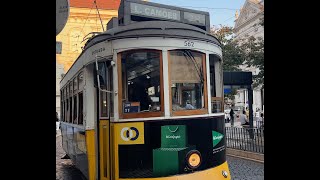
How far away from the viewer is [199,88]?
4.54 meters

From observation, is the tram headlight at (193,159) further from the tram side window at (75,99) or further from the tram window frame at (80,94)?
the tram side window at (75,99)

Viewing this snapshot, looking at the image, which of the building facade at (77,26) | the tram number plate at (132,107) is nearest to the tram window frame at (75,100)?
the tram number plate at (132,107)

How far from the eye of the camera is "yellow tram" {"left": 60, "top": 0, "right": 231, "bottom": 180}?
13.8 ft

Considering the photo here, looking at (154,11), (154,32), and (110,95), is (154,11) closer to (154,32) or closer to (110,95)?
(154,32)

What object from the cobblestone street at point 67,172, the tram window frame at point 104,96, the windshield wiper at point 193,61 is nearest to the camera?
the windshield wiper at point 193,61

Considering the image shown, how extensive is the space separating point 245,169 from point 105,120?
4.50 meters

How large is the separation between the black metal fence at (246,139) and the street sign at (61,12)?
269 inches

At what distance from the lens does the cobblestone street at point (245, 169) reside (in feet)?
23.1

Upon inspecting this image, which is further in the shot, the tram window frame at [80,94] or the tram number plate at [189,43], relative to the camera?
the tram window frame at [80,94]

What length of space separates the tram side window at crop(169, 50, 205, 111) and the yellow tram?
1 centimetres

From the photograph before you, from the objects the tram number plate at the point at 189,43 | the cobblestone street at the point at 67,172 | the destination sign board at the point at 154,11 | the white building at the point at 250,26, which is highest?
the white building at the point at 250,26
